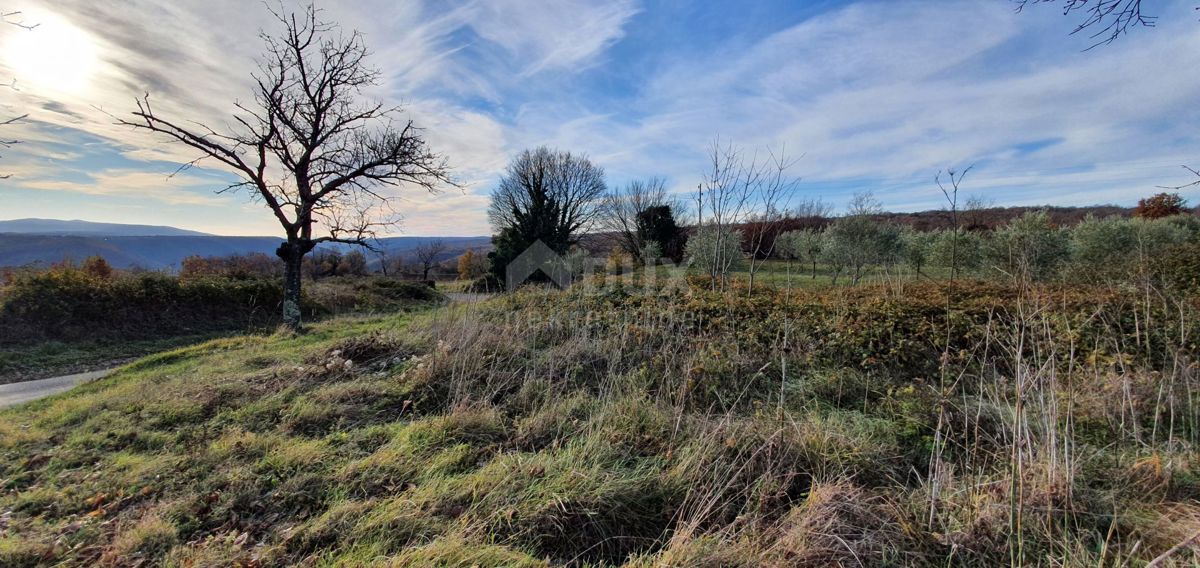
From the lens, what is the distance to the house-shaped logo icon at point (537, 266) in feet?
77.9

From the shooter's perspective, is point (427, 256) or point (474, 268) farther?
point (427, 256)

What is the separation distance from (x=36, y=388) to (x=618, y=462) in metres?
10.1

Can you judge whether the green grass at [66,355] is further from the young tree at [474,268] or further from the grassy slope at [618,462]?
the young tree at [474,268]

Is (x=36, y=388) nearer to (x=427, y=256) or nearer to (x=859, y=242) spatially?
(x=859, y=242)

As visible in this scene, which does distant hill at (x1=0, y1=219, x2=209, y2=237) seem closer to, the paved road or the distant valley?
the distant valley

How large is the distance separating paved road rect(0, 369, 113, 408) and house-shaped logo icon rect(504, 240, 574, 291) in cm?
1618

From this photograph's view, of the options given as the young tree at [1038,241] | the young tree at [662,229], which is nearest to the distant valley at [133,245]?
the young tree at [662,229]

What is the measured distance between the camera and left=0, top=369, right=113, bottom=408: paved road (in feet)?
20.8

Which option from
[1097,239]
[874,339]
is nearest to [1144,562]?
[874,339]

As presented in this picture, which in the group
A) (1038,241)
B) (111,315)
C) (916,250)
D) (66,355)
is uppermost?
(1038,241)

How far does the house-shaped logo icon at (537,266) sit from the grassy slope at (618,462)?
58.6ft

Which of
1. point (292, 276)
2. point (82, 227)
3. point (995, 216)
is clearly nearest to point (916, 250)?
point (995, 216)

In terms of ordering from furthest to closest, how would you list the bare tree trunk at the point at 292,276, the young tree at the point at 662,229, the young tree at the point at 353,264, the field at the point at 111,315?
the young tree at the point at 353,264, the young tree at the point at 662,229, the bare tree trunk at the point at 292,276, the field at the point at 111,315

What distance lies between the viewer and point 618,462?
2938mm
